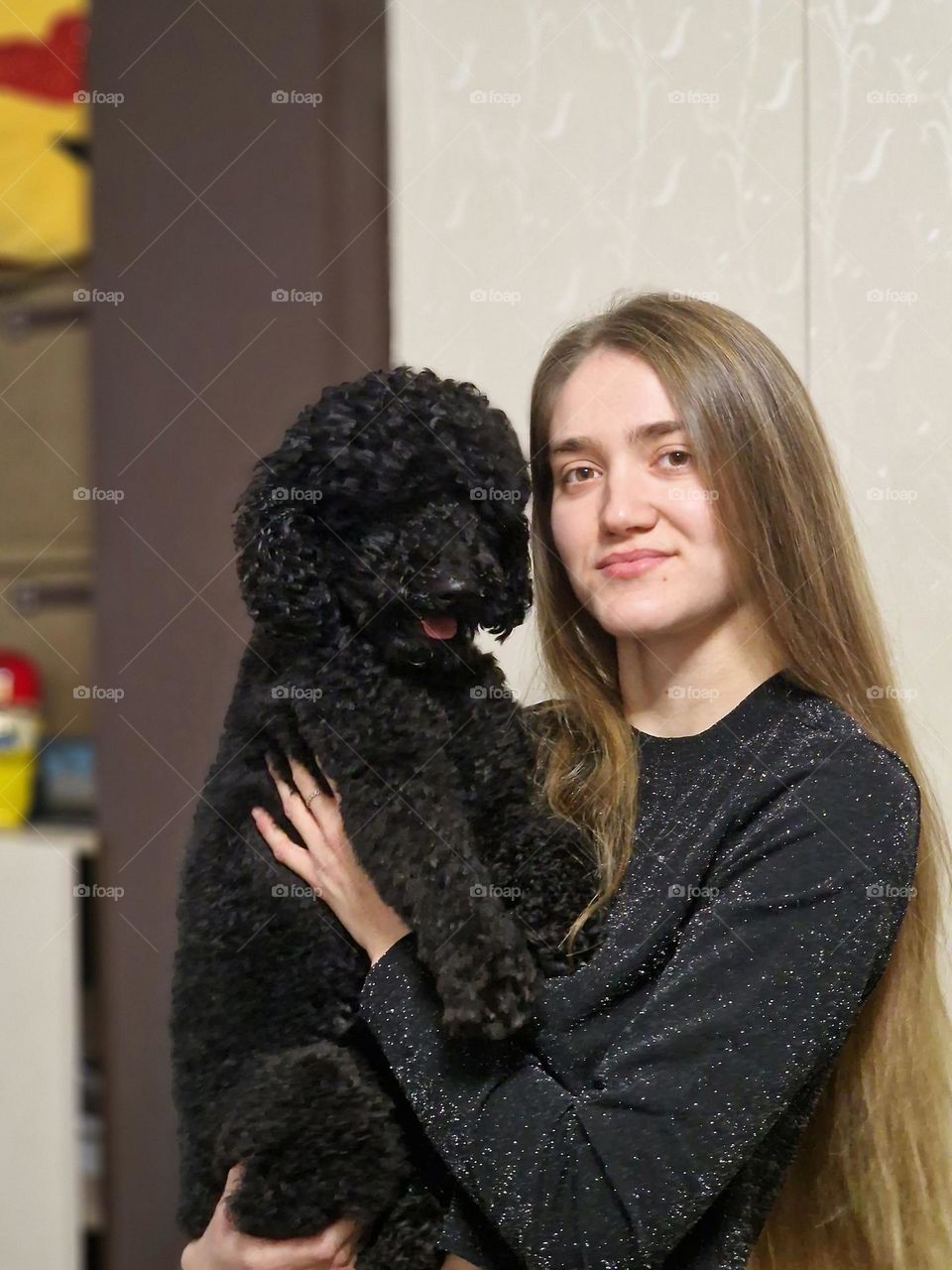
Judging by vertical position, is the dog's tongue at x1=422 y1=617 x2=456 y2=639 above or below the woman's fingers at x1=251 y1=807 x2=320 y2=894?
above

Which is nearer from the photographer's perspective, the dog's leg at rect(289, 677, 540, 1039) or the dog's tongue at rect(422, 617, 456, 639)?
the dog's leg at rect(289, 677, 540, 1039)

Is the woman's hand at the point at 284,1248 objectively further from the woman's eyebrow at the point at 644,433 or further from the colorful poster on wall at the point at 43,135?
the colorful poster on wall at the point at 43,135

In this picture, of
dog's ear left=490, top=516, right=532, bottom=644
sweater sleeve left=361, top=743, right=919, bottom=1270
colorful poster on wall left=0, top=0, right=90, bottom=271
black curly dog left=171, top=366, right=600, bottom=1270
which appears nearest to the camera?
sweater sleeve left=361, top=743, right=919, bottom=1270

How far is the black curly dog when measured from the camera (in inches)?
38.6

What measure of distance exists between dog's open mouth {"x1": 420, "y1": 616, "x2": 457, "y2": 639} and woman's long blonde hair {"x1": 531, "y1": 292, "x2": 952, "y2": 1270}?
190mm

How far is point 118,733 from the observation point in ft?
5.57

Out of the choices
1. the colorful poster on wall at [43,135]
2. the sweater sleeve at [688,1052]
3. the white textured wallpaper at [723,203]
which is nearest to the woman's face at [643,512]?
the sweater sleeve at [688,1052]

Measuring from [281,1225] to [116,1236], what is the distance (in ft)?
3.06

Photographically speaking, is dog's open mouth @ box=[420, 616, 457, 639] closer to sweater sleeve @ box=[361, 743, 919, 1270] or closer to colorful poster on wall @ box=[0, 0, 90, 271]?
sweater sleeve @ box=[361, 743, 919, 1270]

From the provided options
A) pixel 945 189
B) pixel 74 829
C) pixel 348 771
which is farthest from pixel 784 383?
pixel 74 829

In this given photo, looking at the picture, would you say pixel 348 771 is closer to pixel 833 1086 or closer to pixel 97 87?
pixel 833 1086

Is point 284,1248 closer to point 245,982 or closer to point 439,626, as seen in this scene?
point 245,982

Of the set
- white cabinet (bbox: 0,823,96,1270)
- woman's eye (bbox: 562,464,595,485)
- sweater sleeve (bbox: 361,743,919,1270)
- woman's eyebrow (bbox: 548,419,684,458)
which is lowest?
white cabinet (bbox: 0,823,96,1270)

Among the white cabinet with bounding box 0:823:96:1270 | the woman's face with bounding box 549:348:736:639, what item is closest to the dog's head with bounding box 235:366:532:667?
the woman's face with bounding box 549:348:736:639
